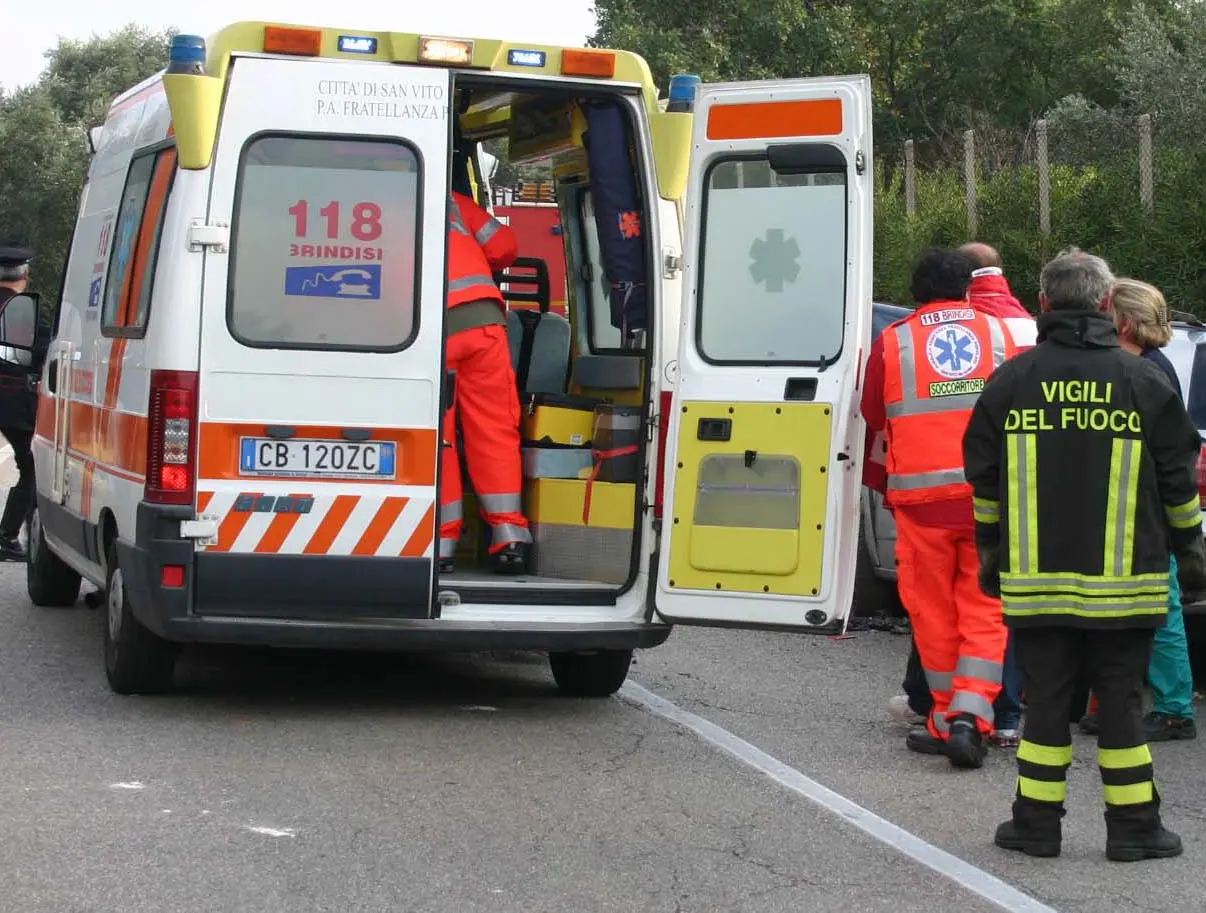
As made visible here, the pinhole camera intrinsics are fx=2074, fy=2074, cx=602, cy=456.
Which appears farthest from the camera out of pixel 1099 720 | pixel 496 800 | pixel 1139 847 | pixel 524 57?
pixel 524 57

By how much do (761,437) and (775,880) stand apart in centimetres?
212

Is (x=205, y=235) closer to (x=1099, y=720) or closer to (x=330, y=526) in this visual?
(x=330, y=526)

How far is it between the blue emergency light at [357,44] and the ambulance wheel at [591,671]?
2.49m

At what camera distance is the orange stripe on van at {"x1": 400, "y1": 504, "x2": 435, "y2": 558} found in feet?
24.1

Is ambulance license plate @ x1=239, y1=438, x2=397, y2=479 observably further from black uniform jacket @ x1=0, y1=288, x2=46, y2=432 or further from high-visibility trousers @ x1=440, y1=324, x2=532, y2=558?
black uniform jacket @ x1=0, y1=288, x2=46, y2=432

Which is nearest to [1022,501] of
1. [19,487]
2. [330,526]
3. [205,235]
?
[330,526]

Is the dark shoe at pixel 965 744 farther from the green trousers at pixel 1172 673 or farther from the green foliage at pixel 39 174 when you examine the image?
the green foliage at pixel 39 174

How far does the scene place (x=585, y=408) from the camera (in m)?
8.54

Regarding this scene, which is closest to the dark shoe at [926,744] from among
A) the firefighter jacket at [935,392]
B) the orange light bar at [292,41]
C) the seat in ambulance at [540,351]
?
the firefighter jacket at [935,392]

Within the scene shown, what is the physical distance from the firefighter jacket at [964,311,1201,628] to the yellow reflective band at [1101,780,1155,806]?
0.46 meters

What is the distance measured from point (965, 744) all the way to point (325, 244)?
283cm

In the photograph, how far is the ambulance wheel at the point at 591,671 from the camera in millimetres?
8219

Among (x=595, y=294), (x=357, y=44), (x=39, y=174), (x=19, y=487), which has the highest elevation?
(x=39, y=174)

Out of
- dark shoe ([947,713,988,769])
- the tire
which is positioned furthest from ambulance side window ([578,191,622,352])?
the tire
